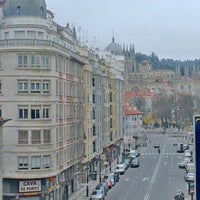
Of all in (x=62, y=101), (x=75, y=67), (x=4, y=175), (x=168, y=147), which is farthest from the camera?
(x=168, y=147)

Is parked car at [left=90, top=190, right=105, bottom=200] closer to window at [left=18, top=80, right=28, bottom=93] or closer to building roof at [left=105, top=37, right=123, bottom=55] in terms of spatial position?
window at [left=18, top=80, right=28, bottom=93]

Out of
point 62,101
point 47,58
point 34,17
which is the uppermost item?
point 34,17

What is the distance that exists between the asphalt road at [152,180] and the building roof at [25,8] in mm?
16269

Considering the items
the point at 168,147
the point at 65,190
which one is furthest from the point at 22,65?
the point at 168,147

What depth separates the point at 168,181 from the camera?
56.4 m

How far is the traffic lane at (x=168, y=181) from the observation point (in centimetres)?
4806

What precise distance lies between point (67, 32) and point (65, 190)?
15176mm

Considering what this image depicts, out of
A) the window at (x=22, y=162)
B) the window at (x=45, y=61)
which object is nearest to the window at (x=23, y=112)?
the window at (x=22, y=162)

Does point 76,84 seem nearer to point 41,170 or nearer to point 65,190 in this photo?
point 65,190

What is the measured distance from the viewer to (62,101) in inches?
1699

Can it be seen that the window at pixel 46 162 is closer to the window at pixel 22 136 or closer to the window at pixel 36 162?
the window at pixel 36 162

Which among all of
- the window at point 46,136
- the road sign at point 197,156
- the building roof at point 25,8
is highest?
the building roof at point 25,8

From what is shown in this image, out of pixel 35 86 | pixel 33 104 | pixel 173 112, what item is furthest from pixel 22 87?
pixel 173 112

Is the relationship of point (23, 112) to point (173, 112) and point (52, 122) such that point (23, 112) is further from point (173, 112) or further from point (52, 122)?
point (173, 112)
